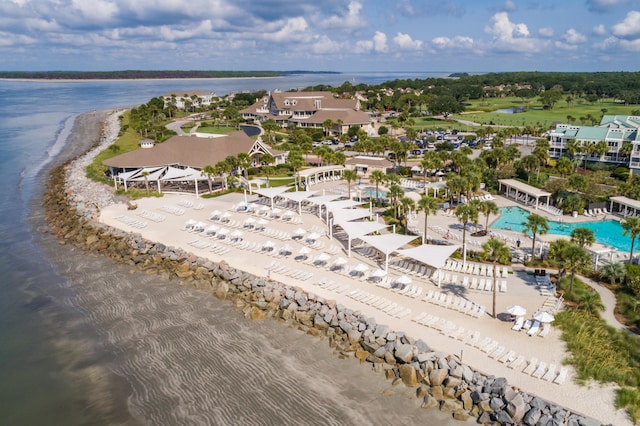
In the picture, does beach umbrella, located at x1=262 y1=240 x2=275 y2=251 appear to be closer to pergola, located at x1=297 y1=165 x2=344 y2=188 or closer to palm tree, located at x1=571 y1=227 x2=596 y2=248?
pergola, located at x1=297 y1=165 x2=344 y2=188

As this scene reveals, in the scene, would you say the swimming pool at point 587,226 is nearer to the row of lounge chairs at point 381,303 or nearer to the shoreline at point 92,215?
the row of lounge chairs at point 381,303

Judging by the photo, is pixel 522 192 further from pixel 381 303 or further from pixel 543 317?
pixel 381 303

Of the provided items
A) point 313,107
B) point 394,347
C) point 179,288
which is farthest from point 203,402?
point 313,107

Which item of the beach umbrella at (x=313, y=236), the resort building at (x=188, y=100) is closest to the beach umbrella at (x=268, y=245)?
the beach umbrella at (x=313, y=236)

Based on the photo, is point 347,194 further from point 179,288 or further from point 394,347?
point 394,347

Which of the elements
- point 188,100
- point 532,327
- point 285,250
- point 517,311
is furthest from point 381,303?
point 188,100

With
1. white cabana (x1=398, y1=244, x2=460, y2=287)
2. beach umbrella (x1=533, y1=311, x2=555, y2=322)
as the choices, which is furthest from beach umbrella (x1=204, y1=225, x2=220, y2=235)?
beach umbrella (x1=533, y1=311, x2=555, y2=322)
